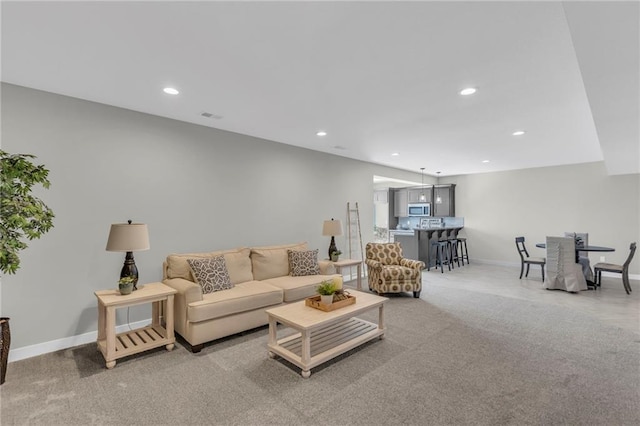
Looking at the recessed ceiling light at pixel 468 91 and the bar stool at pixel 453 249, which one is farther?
the bar stool at pixel 453 249

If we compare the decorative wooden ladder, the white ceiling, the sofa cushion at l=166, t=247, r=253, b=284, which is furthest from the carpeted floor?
the decorative wooden ladder

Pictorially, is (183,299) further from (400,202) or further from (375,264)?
(400,202)

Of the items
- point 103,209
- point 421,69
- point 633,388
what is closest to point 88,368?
point 103,209

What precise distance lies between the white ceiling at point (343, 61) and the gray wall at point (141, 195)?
28 cm

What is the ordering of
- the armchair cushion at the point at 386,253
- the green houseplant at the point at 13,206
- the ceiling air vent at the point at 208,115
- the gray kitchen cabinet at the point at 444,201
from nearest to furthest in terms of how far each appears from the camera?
the green houseplant at the point at 13,206 < the ceiling air vent at the point at 208,115 < the armchair cushion at the point at 386,253 < the gray kitchen cabinet at the point at 444,201

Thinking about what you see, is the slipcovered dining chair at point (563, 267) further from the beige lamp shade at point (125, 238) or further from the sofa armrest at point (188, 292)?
the beige lamp shade at point (125, 238)

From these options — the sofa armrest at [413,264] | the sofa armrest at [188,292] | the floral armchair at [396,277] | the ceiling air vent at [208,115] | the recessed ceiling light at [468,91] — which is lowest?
the floral armchair at [396,277]

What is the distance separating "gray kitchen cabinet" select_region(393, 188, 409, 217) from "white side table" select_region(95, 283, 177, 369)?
24.6ft

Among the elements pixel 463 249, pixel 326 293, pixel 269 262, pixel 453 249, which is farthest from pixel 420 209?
pixel 326 293

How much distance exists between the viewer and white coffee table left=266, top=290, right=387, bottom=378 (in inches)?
104

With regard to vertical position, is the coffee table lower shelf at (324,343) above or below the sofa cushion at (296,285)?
below

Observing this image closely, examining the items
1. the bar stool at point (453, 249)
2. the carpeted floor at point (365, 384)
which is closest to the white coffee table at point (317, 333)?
the carpeted floor at point (365, 384)

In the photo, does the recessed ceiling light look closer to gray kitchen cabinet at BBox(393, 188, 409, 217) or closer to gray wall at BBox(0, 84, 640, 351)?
gray wall at BBox(0, 84, 640, 351)

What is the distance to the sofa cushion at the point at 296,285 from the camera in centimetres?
387
